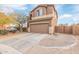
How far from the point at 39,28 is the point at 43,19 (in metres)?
0.11

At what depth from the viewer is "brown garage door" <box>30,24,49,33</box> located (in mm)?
1512

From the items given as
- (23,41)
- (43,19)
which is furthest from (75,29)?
(23,41)

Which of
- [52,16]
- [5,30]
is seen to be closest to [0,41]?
[5,30]

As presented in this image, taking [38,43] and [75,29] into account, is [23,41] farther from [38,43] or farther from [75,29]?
[75,29]

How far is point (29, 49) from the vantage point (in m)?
1.44

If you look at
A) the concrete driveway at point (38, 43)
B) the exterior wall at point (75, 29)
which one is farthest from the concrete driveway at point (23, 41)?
the exterior wall at point (75, 29)

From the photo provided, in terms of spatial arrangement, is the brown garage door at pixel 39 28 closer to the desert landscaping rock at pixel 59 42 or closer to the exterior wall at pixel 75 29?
the desert landscaping rock at pixel 59 42

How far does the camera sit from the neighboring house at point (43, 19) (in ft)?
4.88

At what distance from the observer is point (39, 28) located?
1521 millimetres

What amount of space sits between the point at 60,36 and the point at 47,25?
19cm

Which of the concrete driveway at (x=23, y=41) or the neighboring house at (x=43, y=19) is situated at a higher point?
the neighboring house at (x=43, y=19)

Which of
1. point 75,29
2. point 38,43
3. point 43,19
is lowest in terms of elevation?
point 38,43
